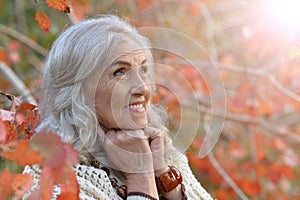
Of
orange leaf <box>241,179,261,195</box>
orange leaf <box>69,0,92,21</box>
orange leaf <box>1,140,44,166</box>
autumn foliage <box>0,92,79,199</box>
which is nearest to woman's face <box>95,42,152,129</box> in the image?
autumn foliage <box>0,92,79,199</box>

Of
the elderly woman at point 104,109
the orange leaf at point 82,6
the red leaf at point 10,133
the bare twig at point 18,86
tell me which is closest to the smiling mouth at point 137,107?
the elderly woman at point 104,109

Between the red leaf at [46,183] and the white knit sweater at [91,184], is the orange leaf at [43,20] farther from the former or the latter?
the red leaf at [46,183]

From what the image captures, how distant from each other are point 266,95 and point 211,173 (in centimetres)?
98

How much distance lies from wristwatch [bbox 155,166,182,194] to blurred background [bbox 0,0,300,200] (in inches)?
83.1

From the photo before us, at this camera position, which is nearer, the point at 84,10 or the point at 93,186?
the point at 93,186

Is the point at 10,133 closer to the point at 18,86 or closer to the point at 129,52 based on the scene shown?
the point at 129,52

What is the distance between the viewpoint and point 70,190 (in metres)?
1.61

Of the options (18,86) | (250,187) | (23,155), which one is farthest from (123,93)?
(250,187)

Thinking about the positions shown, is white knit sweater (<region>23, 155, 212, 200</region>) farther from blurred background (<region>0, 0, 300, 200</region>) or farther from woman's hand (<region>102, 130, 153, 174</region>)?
blurred background (<region>0, 0, 300, 200</region>)

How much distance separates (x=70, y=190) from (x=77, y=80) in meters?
0.50

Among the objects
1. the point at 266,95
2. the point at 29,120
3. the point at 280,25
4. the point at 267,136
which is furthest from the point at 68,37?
the point at 280,25

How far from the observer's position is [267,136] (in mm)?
5293

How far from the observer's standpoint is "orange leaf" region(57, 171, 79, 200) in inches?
62.2

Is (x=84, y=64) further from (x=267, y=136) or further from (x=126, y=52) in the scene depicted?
(x=267, y=136)
